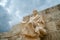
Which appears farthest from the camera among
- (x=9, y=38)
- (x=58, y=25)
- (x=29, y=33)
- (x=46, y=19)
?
(x=9, y=38)

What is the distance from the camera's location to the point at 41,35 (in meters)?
5.91

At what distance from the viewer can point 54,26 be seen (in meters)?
6.11

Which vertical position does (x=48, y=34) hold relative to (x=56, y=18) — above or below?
below

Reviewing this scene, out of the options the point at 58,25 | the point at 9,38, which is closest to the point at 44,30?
the point at 58,25

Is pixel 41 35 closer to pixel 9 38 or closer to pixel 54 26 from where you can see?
pixel 54 26

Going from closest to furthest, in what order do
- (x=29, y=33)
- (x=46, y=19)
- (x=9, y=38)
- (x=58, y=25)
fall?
(x=29, y=33)
(x=58, y=25)
(x=46, y=19)
(x=9, y=38)

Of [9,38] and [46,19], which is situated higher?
[46,19]

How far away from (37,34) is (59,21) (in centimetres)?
105

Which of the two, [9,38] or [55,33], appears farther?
[9,38]

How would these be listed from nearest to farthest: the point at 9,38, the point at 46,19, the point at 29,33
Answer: the point at 29,33 < the point at 46,19 < the point at 9,38

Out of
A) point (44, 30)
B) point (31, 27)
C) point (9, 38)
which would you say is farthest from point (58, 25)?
point (9, 38)

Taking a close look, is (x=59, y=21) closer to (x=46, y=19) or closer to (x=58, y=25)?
(x=58, y=25)

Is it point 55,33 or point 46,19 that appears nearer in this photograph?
point 55,33

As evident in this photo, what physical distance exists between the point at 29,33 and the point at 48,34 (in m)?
0.77
